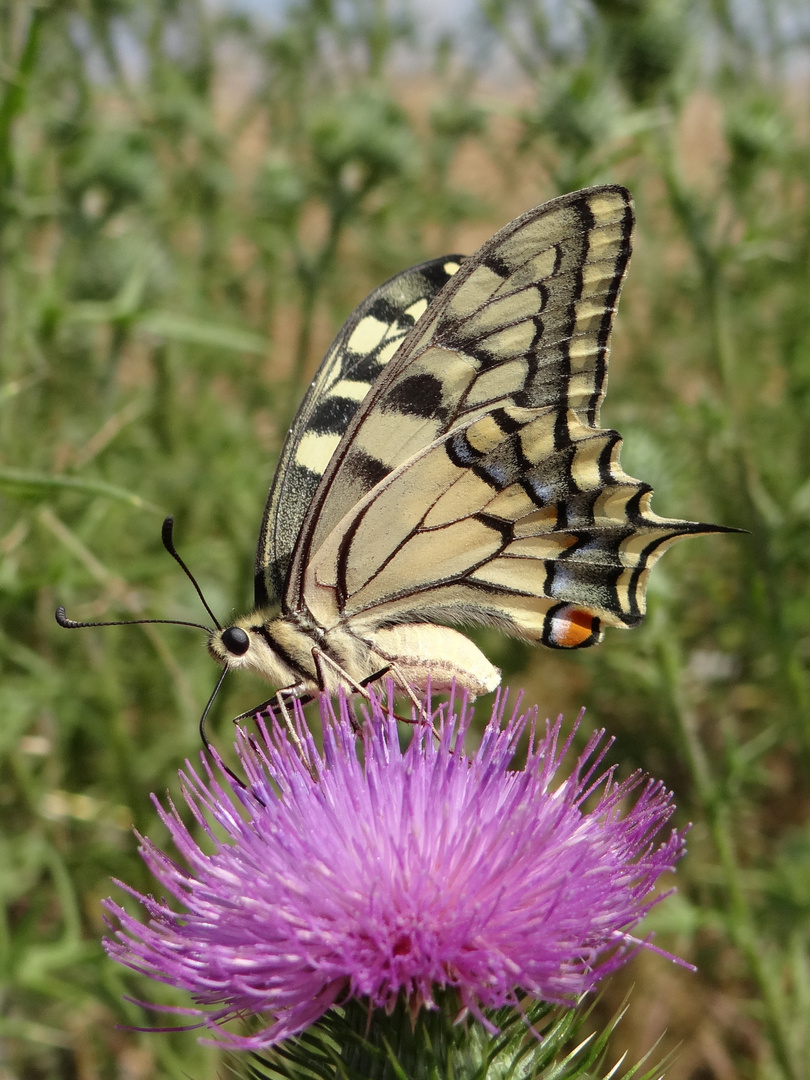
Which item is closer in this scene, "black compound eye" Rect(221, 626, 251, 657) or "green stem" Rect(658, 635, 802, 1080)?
"black compound eye" Rect(221, 626, 251, 657)

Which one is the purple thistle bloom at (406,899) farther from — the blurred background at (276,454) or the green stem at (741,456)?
the green stem at (741,456)

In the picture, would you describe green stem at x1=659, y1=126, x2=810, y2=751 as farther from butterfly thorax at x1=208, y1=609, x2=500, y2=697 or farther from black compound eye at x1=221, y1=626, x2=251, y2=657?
black compound eye at x1=221, y1=626, x2=251, y2=657

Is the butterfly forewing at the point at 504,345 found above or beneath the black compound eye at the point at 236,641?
above

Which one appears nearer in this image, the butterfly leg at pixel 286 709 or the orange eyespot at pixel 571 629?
the butterfly leg at pixel 286 709

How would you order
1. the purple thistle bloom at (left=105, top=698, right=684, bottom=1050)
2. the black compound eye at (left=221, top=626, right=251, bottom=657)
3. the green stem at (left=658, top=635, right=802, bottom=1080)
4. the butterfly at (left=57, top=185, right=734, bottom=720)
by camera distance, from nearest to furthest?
the purple thistle bloom at (left=105, top=698, right=684, bottom=1050), the black compound eye at (left=221, top=626, right=251, bottom=657), the butterfly at (left=57, top=185, right=734, bottom=720), the green stem at (left=658, top=635, right=802, bottom=1080)

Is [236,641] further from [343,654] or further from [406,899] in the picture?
[406,899]

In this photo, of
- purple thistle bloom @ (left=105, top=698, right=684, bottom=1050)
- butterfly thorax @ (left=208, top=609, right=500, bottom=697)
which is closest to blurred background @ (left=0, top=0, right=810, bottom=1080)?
butterfly thorax @ (left=208, top=609, right=500, bottom=697)

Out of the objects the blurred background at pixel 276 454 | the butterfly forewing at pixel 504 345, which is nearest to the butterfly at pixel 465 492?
the butterfly forewing at pixel 504 345
